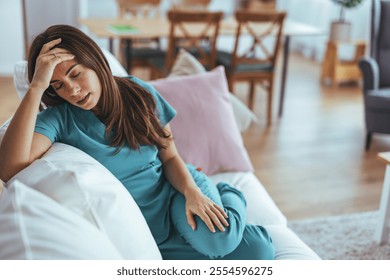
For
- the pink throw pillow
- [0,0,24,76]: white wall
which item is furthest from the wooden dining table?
the pink throw pillow

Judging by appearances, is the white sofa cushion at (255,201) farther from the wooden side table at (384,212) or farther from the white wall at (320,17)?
the white wall at (320,17)

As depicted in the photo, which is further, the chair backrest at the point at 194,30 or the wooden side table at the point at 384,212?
the chair backrest at the point at 194,30

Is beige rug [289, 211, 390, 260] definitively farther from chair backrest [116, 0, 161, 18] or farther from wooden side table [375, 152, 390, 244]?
chair backrest [116, 0, 161, 18]

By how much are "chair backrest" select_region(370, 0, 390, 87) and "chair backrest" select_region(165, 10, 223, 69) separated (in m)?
0.98

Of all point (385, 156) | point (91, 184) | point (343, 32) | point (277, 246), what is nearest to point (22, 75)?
point (91, 184)

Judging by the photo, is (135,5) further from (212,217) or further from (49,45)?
(212,217)

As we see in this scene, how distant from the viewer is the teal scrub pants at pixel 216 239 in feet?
4.53

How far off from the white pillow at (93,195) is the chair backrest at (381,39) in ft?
8.46

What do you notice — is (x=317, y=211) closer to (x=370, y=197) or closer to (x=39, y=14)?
(x=370, y=197)

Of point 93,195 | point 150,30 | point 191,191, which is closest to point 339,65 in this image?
point 150,30

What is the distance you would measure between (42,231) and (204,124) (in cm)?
113

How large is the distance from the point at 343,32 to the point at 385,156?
8.75 ft

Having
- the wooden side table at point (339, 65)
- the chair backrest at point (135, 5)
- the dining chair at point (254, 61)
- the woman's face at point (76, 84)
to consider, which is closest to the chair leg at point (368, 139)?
the dining chair at point (254, 61)

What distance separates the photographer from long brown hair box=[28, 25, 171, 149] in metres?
1.32
